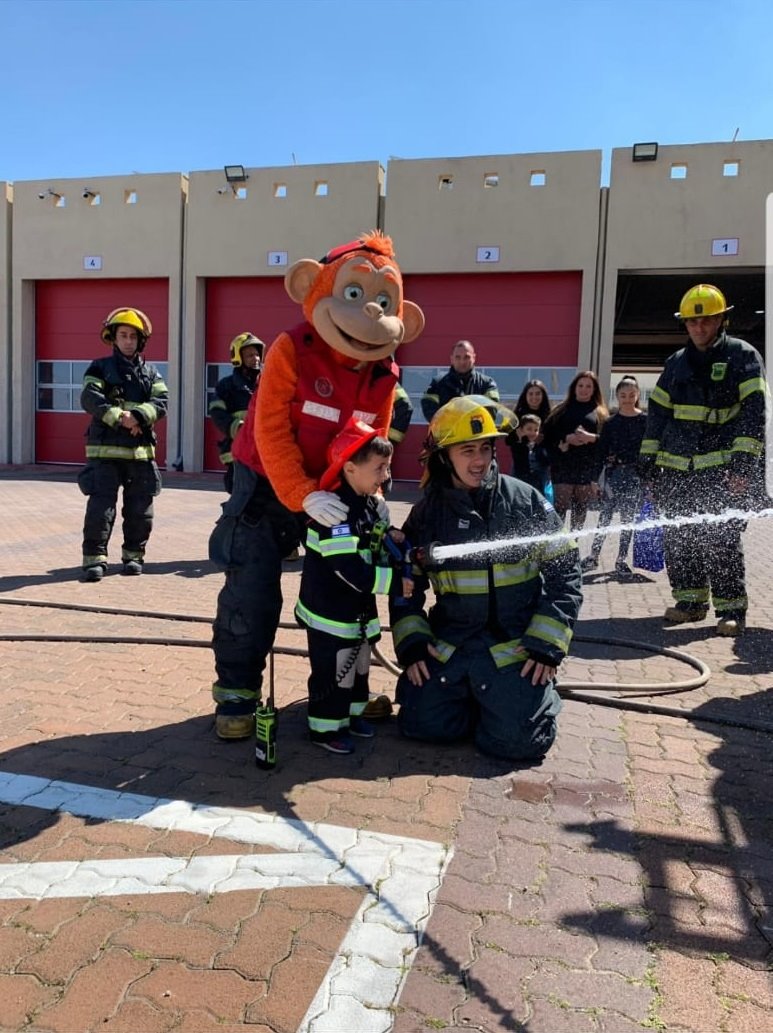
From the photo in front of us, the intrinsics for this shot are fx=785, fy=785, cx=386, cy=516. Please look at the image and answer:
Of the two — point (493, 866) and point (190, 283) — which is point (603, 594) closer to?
point (493, 866)

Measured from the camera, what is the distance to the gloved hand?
120 inches

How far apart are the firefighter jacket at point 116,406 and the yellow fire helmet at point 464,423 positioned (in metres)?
4.03

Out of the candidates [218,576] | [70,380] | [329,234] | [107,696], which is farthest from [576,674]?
[70,380]

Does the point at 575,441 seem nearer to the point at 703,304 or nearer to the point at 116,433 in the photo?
the point at 703,304

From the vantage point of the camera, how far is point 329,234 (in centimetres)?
1672

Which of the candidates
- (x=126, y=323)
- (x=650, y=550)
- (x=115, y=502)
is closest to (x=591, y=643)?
(x=650, y=550)

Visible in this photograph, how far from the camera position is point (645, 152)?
14.7m

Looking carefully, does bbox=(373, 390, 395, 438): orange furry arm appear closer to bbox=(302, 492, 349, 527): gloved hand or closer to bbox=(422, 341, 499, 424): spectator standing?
bbox=(302, 492, 349, 527): gloved hand

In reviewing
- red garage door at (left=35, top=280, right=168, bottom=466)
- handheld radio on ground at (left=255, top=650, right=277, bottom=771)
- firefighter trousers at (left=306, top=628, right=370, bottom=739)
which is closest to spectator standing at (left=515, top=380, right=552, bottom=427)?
firefighter trousers at (left=306, top=628, right=370, bottom=739)

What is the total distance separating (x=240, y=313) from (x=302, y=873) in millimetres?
16578

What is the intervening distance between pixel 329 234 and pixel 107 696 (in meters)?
14.6

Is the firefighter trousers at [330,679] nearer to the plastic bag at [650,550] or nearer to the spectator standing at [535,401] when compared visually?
the plastic bag at [650,550]

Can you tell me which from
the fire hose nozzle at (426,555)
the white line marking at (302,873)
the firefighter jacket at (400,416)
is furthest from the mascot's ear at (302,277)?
the firefighter jacket at (400,416)

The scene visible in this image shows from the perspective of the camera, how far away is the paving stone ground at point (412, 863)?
1831mm
